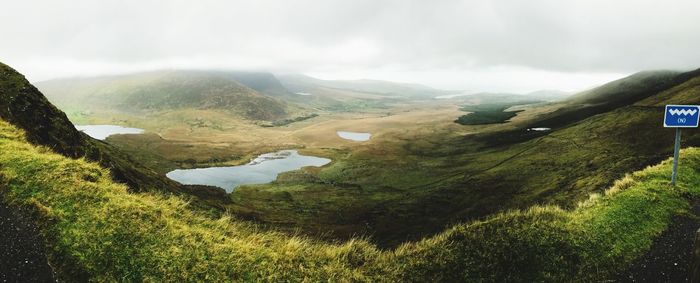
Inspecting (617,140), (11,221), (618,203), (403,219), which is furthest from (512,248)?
(617,140)

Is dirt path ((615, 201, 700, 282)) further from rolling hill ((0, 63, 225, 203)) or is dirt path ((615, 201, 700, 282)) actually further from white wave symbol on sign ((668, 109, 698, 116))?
rolling hill ((0, 63, 225, 203))

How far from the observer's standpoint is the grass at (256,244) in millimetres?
11805

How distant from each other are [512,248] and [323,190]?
4605 inches

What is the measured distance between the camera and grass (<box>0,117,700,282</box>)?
11805 millimetres

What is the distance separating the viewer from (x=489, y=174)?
4284 inches

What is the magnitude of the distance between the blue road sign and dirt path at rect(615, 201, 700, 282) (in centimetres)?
589

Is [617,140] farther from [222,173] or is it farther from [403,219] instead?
[222,173]

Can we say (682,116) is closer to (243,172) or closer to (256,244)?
(256,244)

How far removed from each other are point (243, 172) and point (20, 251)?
6344 inches

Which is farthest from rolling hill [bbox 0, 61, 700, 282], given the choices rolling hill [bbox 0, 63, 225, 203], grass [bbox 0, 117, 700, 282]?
rolling hill [bbox 0, 63, 225, 203]

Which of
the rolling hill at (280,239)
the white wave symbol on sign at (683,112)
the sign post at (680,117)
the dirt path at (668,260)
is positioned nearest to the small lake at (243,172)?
the rolling hill at (280,239)

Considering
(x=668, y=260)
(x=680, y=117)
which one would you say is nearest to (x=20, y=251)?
(x=668, y=260)

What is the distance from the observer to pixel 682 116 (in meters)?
19.0

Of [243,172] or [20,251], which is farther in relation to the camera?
[243,172]
